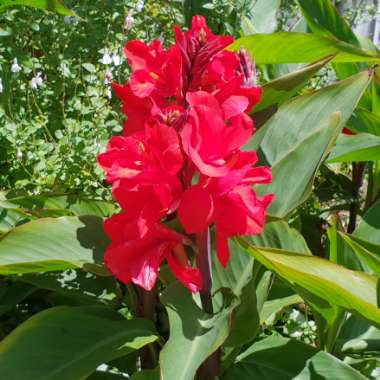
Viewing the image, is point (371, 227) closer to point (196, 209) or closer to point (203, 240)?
point (203, 240)

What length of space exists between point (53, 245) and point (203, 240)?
0.33 meters

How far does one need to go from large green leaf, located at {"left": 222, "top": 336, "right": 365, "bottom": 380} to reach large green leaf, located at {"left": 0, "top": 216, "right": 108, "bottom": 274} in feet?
1.22

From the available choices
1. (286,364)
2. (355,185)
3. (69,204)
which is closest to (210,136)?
(286,364)

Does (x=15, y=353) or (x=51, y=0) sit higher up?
(x=51, y=0)

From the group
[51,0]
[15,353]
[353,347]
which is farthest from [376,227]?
[51,0]

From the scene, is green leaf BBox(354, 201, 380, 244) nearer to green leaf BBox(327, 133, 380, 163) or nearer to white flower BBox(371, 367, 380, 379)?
green leaf BBox(327, 133, 380, 163)

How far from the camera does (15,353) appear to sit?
1118 millimetres

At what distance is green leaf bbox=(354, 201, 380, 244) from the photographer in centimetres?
152

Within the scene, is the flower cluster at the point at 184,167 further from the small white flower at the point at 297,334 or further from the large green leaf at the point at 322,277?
the small white flower at the point at 297,334

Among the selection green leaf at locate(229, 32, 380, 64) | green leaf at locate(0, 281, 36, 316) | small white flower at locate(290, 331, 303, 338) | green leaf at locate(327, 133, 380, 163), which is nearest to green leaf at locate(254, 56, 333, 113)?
green leaf at locate(229, 32, 380, 64)

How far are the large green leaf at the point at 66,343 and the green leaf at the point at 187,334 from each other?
104 millimetres

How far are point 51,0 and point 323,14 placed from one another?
84 centimetres

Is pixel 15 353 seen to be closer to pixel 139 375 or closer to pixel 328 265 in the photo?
pixel 139 375

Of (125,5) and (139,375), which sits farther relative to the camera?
(125,5)
